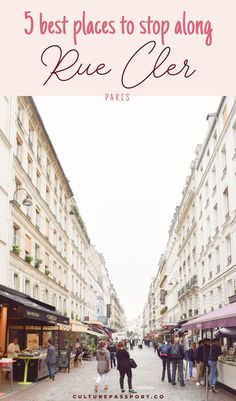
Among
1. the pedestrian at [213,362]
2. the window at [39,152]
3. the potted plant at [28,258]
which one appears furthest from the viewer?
the window at [39,152]

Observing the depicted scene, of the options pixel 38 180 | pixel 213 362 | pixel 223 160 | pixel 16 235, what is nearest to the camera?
pixel 213 362

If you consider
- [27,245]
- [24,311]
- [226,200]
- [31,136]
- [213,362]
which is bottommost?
[213,362]

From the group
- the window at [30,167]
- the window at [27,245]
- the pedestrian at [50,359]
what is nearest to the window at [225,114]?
the window at [30,167]

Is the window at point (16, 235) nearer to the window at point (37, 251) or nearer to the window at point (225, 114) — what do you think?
the window at point (37, 251)

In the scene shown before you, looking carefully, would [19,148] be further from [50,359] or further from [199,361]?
[199,361]

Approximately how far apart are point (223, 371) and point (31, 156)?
16701 millimetres

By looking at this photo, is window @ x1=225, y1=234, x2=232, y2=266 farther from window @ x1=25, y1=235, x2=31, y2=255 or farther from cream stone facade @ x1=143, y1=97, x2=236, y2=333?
window @ x1=25, y1=235, x2=31, y2=255

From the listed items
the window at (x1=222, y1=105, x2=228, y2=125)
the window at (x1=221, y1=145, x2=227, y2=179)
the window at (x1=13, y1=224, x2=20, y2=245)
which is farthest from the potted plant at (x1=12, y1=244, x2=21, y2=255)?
the window at (x1=222, y1=105, x2=228, y2=125)

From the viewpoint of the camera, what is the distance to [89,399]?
1405 cm

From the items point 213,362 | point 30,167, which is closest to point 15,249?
point 30,167

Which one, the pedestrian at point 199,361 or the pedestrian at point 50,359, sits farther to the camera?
the pedestrian at point 50,359

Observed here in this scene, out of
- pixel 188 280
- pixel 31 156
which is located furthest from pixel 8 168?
pixel 188 280

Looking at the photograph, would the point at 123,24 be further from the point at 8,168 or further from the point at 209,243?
the point at 209,243

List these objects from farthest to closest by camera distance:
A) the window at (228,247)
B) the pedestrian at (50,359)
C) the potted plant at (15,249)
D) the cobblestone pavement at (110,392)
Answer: the window at (228,247), the potted plant at (15,249), the pedestrian at (50,359), the cobblestone pavement at (110,392)
